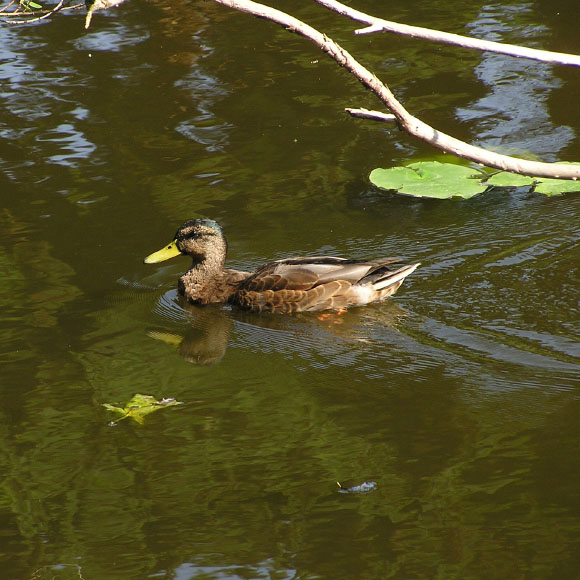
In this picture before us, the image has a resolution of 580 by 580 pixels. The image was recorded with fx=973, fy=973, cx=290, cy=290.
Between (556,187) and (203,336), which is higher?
(556,187)

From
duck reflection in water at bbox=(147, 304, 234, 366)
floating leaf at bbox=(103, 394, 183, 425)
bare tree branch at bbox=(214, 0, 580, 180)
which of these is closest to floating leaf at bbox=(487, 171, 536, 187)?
duck reflection in water at bbox=(147, 304, 234, 366)

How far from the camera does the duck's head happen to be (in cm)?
785

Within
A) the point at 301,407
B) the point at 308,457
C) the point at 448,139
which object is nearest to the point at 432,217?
the point at 301,407

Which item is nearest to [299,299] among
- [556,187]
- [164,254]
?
[164,254]

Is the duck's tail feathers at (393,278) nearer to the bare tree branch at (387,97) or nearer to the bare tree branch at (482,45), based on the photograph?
the bare tree branch at (387,97)

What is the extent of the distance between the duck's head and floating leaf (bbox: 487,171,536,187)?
8.32 feet

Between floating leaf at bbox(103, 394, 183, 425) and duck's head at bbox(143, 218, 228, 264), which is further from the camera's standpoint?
duck's head at bbox(143, 218, 228, 264)

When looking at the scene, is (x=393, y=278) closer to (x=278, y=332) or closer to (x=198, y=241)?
(x=278, y=332)

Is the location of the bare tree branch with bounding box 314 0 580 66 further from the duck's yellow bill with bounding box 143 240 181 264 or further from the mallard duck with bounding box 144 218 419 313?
the duck's yellow bill with bounding box 143 240 181 264

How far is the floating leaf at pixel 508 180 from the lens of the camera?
8.58 meters

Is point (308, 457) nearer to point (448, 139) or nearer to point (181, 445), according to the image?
point (181, 445)

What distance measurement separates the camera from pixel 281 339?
700 centimetres

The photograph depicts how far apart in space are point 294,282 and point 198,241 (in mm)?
941

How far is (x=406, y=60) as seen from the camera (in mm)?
12461
